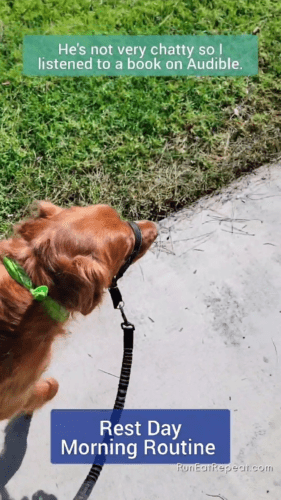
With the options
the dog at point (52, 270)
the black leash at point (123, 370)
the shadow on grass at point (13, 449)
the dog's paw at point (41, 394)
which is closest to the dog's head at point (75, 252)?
the dog at point (52, 270)

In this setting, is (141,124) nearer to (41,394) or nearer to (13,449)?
(41,394)

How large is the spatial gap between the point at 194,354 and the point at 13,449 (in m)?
1.33

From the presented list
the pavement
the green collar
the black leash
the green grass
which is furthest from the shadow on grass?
the green grass

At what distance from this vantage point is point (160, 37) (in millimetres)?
4891

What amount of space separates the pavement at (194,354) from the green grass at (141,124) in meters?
0.38

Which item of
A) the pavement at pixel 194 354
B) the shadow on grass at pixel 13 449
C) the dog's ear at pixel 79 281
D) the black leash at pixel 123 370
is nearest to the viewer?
the dog's ear at pixel 79 281

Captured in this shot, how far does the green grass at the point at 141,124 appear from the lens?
14.7ft

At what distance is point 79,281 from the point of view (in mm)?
2766

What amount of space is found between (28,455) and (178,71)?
3.14m

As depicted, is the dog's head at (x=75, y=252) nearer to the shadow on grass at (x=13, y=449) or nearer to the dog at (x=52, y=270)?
the dog at (x=52, y=270)

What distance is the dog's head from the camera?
2787 millimetres

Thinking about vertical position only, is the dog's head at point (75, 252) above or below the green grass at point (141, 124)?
below

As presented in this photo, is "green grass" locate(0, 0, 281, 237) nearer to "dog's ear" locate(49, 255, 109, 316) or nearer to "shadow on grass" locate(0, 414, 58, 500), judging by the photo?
"shadow on grass" locate(0, 414, 58, 500)

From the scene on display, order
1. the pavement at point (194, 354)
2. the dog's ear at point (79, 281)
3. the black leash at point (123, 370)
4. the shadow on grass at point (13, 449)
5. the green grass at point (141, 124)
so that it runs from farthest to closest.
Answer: the green grass at point (141, 124)
the shadow on grass at point (13, 449)
the pavement at point (194, 354)
the black leash at point (123, 370)
the dog's ear at point (79, 281)
